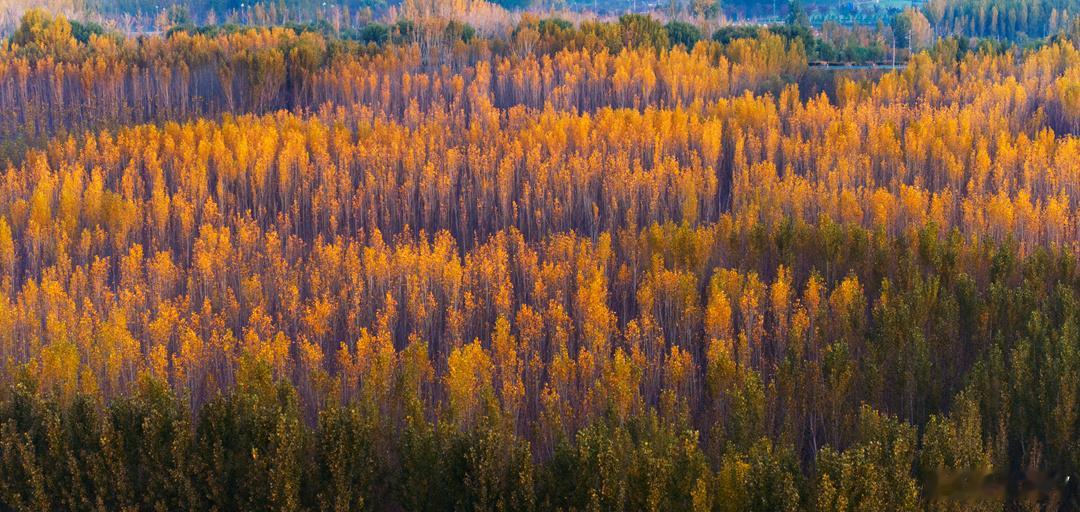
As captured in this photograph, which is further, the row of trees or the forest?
the forest

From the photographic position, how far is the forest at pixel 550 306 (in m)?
6.52

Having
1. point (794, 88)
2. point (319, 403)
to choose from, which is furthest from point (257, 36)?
point (319, 403)

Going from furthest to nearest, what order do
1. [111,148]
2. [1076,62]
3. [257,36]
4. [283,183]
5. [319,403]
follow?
1. [257,36]
2. [1076,62]
3. [111,148]
4. [283,183]
5. [319,403]

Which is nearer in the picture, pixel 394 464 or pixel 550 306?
pixel 394 464

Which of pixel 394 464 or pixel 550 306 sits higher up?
pixel 550 306

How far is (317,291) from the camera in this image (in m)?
10.3

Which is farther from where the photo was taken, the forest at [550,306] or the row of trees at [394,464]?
the forest at [550,306]

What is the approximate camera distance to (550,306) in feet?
30.5

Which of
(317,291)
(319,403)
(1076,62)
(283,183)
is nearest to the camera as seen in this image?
(319,403)

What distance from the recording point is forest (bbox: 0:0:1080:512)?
6523 millimetres

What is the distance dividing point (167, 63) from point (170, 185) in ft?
28.9

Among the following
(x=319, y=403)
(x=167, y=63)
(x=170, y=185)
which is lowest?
(x=319, y=403)

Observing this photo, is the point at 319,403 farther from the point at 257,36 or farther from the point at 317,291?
the point at 257,36

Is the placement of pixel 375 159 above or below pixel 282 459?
above
